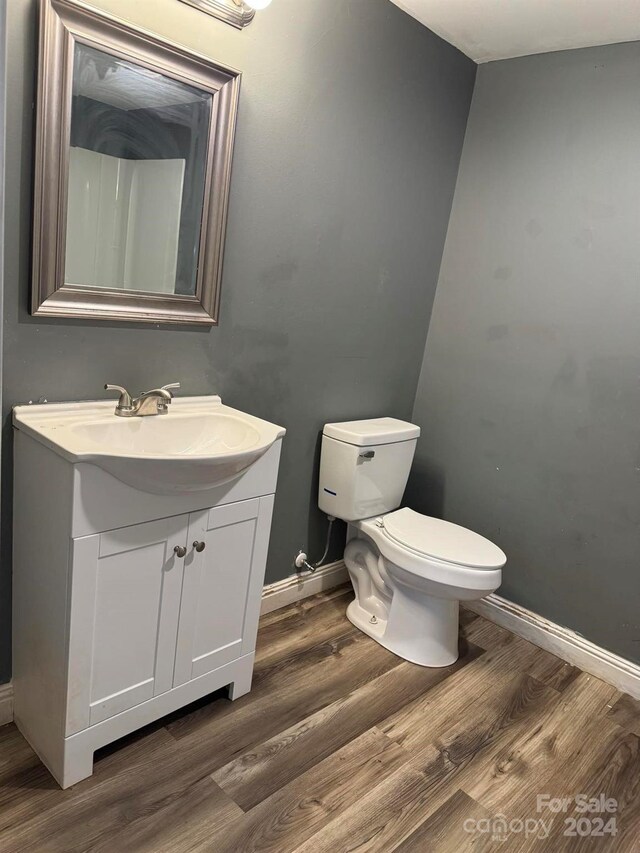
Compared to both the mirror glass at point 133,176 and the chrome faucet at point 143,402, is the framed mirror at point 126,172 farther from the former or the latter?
the chrome faucet at point 143,402

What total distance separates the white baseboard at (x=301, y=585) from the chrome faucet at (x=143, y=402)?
0.95 m

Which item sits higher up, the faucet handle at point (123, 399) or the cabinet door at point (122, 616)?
the faucet handle at point (123, 399)

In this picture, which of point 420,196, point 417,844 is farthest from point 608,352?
point 417,844

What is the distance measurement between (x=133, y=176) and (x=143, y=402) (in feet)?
1.98

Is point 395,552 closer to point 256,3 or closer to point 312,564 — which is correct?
point 312,564

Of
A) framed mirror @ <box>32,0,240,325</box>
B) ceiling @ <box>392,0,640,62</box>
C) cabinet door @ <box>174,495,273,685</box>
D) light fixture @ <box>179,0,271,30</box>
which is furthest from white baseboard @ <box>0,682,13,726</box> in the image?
ceiling @ <box>392,0,640,62</box>

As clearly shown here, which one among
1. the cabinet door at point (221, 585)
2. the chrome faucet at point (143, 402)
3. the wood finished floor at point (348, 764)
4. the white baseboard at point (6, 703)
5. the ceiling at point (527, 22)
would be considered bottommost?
the wood finished floor at point (348, 764)

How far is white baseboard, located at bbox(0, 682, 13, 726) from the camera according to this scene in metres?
1.68

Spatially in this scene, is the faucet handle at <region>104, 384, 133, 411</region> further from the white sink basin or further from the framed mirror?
the framed mirror

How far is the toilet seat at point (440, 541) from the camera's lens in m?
2.09

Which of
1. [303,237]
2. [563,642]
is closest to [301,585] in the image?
[563,642]

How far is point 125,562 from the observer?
4.84 feet

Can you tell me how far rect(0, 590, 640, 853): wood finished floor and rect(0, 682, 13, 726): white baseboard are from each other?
4 centimetres

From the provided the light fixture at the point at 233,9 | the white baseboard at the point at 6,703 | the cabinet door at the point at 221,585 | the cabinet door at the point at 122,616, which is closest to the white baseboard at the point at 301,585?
the cabinet door at the point at 221,585
